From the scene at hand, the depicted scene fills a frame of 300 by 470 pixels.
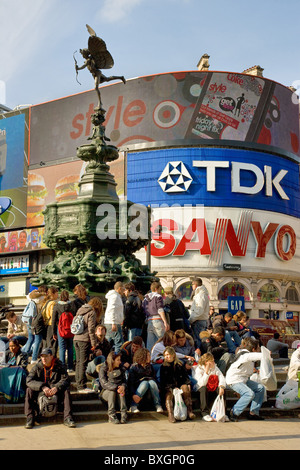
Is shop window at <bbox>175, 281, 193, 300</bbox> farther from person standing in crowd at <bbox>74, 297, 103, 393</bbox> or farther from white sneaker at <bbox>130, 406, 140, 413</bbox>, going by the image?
white sneaker at <bbox>130, 406, 140, 413</bbox>

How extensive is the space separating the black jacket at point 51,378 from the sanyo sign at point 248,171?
45125 millimetres

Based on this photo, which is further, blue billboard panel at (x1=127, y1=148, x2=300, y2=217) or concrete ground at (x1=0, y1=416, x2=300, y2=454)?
blue billboard panel at (x1=127, y1=148, x2=300, y2=217)

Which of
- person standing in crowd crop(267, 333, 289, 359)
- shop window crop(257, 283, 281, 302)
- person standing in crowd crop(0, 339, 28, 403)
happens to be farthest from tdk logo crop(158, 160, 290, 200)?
person standing in crowd crop(0, 339, 28, 403)

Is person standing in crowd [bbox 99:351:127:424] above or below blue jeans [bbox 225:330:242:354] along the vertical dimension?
below

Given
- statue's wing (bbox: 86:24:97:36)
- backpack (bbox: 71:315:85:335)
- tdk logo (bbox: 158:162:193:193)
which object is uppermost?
tdk logo (bbox: 158:162:193:193)

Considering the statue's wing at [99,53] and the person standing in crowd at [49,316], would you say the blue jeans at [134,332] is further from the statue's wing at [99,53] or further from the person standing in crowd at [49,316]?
the statue's wing at [99,53]

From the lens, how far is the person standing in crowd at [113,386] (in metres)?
8.49

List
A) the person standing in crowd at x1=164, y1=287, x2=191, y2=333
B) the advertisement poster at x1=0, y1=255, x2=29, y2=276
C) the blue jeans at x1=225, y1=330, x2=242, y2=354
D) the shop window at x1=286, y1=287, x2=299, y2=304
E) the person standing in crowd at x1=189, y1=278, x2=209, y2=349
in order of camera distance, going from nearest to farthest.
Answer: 1. the person standing in crowd at x1=164, y1=287, x2=191, y2=333
2. the person standing in crowd at x1=189, y1=278, x2=209, y2=349
3. the blue jeans at x1=225, y1=330, x2=242, y2=354
4. the shop window at x1=286, y1=287, x2=299, y2=304
5. the advertisement poster at x1=0, y1=255, x2=29, y2=276

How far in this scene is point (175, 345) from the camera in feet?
33.2

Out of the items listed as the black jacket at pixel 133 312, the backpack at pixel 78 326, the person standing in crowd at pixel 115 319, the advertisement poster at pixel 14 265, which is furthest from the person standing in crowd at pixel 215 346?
the advertisement poster at pixel 14 265

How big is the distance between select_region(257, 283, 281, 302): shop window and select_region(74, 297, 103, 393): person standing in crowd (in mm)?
45805

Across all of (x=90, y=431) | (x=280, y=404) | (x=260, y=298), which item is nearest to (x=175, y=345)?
(x=280, y=404)

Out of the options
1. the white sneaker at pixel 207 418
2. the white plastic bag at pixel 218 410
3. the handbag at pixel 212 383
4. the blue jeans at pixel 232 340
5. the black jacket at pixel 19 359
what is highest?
the blue jeans at pixel 232 340

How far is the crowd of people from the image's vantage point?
8.58 m
